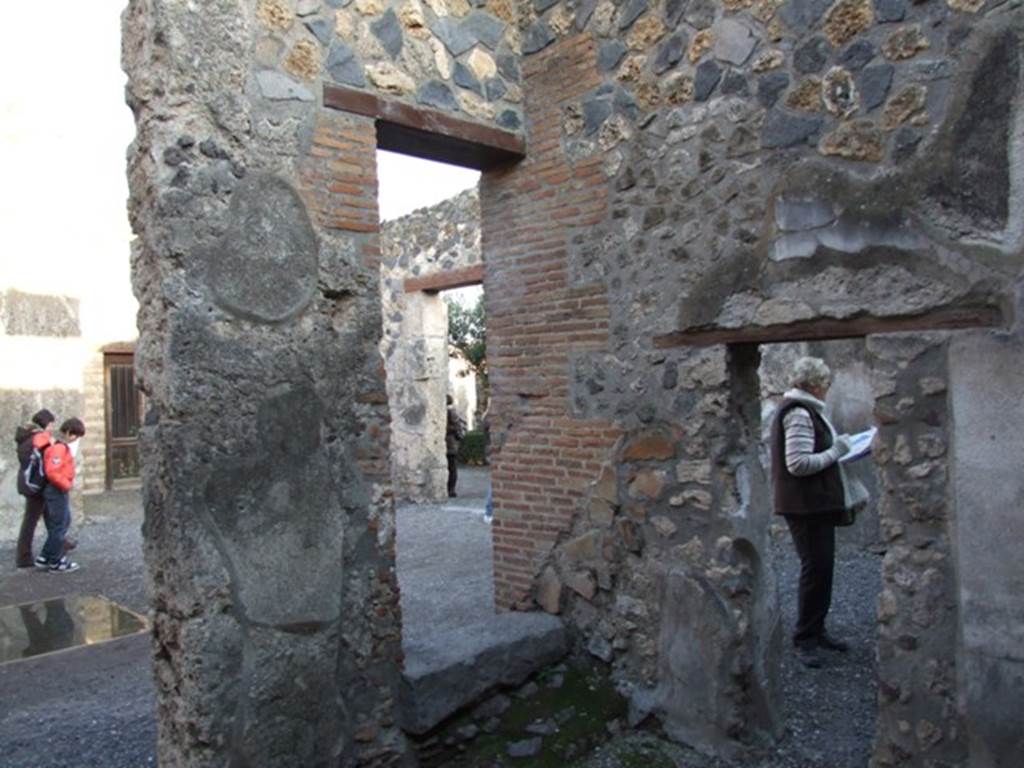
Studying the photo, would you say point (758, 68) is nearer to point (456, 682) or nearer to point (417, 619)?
point (456, 682)

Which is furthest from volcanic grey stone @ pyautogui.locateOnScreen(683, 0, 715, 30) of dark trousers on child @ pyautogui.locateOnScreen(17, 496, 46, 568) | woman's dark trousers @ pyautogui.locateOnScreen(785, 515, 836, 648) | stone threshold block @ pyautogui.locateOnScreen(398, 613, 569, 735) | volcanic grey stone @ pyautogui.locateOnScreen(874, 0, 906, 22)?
dark trousers on child @ pyautogui.locateOnScreen(17, 496, 46, 568)

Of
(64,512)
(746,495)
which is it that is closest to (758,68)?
(746,495)

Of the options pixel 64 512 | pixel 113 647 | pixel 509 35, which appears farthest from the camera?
pixel 64 512

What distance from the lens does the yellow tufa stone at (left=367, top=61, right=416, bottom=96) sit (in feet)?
12.2

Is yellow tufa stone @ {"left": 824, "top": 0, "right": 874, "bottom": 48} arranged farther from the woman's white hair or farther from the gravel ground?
the gravel ground

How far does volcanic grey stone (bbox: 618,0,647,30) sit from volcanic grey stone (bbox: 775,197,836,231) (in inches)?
49.7

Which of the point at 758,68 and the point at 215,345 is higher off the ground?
the point at 758,68

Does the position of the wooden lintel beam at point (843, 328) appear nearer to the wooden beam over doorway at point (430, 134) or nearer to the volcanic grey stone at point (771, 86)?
the volcanic grey stone at point (771, 86)

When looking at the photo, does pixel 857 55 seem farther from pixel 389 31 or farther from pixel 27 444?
pixel 27 444

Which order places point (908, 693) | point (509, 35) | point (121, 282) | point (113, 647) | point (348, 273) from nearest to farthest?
point (908, 693) < point (348, 273) < point (509, 35) < point (113, 647) < point (121, 282)

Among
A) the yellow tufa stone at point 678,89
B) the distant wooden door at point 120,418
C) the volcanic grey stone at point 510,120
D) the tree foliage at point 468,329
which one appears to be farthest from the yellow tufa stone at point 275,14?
the tree foliage at point 468,329

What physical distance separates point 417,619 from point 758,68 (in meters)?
3.80

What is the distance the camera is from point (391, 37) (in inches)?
149

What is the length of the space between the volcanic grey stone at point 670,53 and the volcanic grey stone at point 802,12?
1.64 ft
